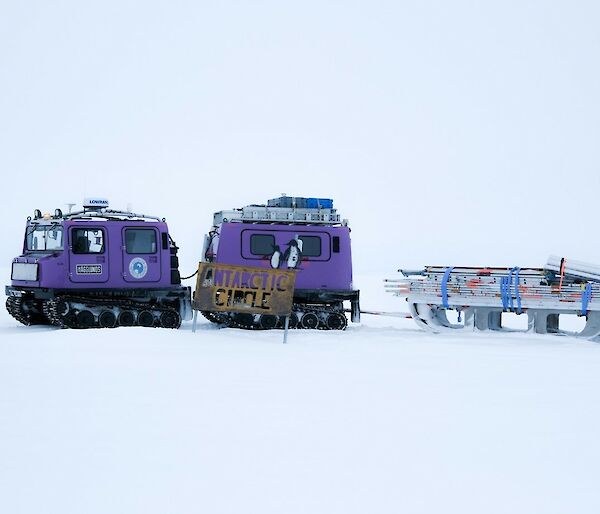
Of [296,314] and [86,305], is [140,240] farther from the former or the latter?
[296,314]

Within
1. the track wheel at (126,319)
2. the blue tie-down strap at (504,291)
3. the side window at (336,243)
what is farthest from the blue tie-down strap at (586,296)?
the track wheel at (126,319)

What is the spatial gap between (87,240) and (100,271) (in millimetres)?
735

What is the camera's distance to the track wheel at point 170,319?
17.0 meters

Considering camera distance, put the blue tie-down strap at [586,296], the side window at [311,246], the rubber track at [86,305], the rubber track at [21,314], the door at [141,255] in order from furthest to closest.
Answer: the side window at [311,246] → the rubber track at [21,314] → the door at [141,255] → the rubber track at [86,305] → the blue tie-down strap at [586,296]

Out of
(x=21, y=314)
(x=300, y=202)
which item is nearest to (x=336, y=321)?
(x=300, y=202)

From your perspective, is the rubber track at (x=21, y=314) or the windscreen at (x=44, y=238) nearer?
the windscreen at (x=44, y=238)

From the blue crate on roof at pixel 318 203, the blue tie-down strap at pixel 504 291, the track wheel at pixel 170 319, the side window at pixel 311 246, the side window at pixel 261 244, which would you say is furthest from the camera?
the blue crate on roof at pixel 318 203

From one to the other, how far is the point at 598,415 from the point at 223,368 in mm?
5281

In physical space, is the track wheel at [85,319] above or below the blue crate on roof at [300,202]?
below

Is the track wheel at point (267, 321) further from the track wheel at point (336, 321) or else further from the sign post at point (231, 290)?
the sign post at point (231, 290)

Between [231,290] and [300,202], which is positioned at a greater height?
[300,202]

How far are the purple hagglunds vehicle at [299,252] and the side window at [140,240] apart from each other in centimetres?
155

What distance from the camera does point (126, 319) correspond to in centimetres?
1662

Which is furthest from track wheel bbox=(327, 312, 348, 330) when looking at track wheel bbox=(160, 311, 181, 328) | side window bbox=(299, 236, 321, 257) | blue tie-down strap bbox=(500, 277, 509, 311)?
blue tie-down strap bbox=(500, 277, 509, 311)
